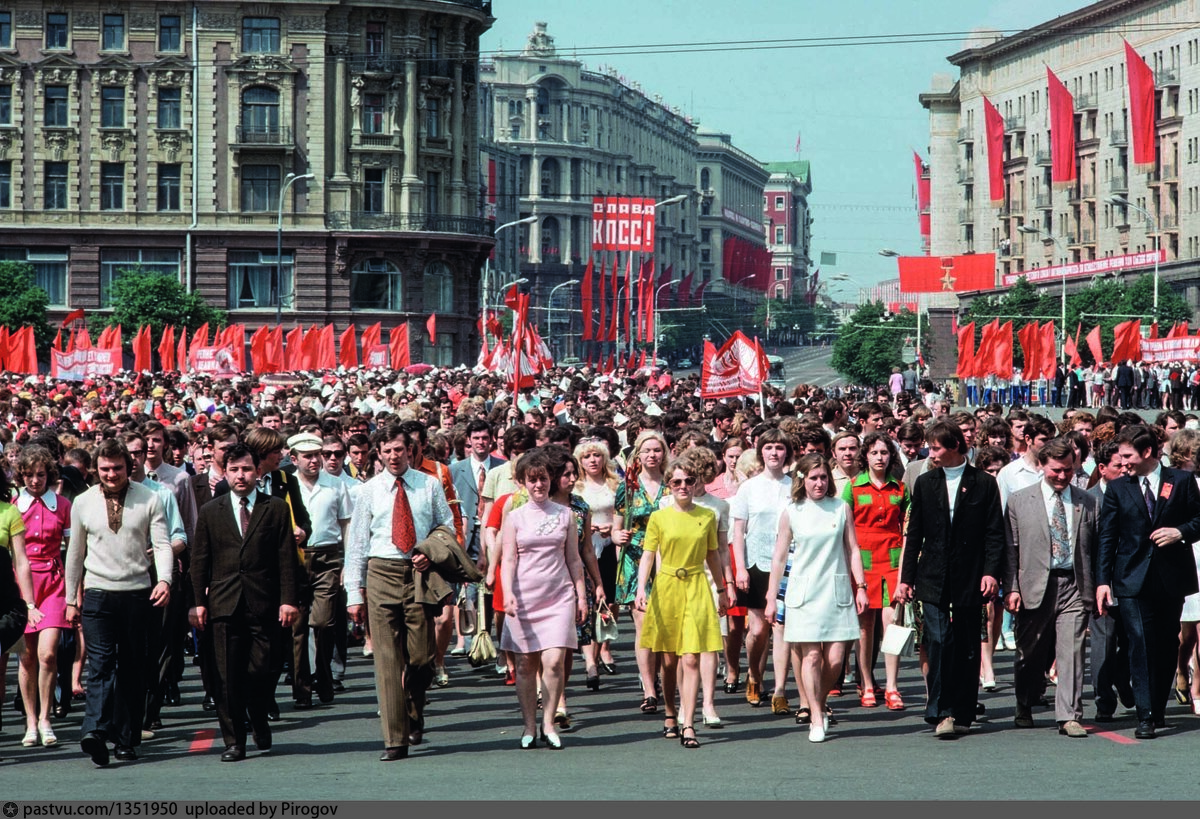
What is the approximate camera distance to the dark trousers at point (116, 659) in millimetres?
10852

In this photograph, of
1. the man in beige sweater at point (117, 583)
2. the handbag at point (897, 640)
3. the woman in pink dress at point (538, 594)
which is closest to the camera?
the man in beige sweater at point (117, 583)

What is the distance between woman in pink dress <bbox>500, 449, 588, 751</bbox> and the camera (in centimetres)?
1121

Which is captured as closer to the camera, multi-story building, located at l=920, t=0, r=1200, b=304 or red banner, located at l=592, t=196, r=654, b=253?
red banner, located at l=592, t=196, r=654, b=253

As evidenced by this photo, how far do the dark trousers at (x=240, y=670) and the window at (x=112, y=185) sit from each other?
62.3 meters

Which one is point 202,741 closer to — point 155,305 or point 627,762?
point 627,762

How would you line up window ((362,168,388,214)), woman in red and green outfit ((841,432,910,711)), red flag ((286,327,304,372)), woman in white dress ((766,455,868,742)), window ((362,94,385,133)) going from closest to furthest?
1. woman in white dress ((766,455,868,742))
2. woman in red and green outfit ((841,432,910,711))
3. red flag ((286,327,304,372))
4. window ((362,168,388,214))
5. window ((362,94,385,133))

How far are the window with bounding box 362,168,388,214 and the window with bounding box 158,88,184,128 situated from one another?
6697 mm

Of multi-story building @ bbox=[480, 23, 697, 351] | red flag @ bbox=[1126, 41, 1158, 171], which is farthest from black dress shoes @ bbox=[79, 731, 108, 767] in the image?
multi-story building @ bbox=[480, 23, 697, 351]

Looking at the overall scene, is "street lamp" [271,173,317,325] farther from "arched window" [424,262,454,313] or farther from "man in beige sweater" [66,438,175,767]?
"man in beige sweater" [66,438,175,767]

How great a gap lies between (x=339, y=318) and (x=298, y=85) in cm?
831

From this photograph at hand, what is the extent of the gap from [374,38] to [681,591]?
208 ft

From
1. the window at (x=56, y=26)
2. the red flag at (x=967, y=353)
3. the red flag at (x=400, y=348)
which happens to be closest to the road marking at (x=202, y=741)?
the red flag at (x=967, y=353)

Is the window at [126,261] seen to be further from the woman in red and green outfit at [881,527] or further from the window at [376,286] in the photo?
the woman in red and green outfit at [881,527]

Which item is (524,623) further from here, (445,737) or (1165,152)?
(1165,152)
